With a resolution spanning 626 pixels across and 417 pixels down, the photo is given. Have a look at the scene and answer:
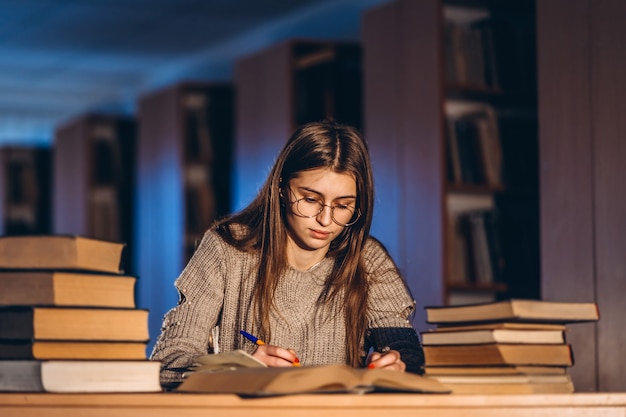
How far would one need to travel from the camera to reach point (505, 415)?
4.77 feet

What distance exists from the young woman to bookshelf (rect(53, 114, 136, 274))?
561 centimetres

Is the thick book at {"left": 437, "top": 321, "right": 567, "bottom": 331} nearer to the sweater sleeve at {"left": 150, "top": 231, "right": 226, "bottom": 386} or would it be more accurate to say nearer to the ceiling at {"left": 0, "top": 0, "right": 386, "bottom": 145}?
the sweater sleeve at {"left": 150, "top": 231, "right": 226, "bottom": 386}

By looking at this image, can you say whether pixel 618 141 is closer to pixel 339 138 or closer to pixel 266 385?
pixel 339 138

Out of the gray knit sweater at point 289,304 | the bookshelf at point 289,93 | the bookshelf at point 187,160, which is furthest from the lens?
the bookshelf at point 187,160

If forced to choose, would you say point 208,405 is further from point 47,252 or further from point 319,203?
point 319,203

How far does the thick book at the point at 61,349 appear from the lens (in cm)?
141

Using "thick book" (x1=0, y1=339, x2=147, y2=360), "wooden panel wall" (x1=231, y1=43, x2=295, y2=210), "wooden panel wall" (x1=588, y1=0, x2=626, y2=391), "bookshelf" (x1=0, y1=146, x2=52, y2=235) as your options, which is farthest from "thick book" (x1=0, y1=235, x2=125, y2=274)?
"bookshelf" (x1=0, y1=146, x2=52, y2=235)

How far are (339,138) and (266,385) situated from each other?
1.02 m

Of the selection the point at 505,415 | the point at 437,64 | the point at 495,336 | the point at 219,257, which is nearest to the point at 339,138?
the point at 219,257

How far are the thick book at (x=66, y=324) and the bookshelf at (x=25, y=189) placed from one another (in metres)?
7.36

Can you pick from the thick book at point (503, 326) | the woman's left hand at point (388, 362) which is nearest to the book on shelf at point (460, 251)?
the woman's left hand at point (388, 362)

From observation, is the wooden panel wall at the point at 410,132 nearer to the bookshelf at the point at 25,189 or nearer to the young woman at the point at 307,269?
the young woman at the point at 307,269

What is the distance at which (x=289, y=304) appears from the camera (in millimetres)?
2283

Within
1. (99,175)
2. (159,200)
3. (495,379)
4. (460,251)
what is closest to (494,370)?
(495,379)
